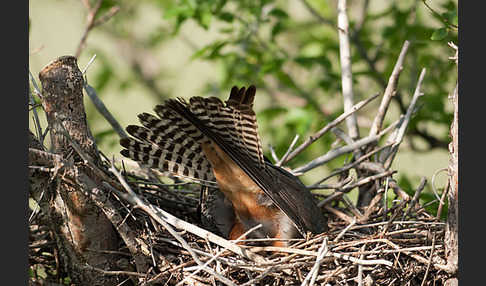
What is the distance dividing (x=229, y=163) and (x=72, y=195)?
3.49 ft

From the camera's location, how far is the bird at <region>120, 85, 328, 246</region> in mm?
3605

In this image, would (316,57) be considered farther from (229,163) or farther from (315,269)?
(315,269)

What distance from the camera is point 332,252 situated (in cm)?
352

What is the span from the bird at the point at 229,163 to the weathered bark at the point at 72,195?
0.53 meters

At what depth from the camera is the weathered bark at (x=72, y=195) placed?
322 cm

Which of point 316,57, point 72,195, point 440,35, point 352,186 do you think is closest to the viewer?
point 72,195

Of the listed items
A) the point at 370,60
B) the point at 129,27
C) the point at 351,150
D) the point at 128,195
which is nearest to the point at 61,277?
the point at 128,195

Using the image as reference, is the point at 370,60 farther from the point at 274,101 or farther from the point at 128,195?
the point at 128,195

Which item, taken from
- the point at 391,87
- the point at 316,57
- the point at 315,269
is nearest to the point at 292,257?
the point at 315,269

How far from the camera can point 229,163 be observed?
3867mm

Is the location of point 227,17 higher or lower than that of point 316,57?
higher

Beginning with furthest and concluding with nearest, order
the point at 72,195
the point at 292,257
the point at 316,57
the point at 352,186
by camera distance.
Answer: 1. the point at 316,57
2. the point at 352,186
3. the point at 292,257
4. the point at 72,195

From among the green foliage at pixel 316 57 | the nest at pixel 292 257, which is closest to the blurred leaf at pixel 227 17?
the green foliage at pixel 316 57

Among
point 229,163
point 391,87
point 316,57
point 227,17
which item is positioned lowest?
point 229,163
